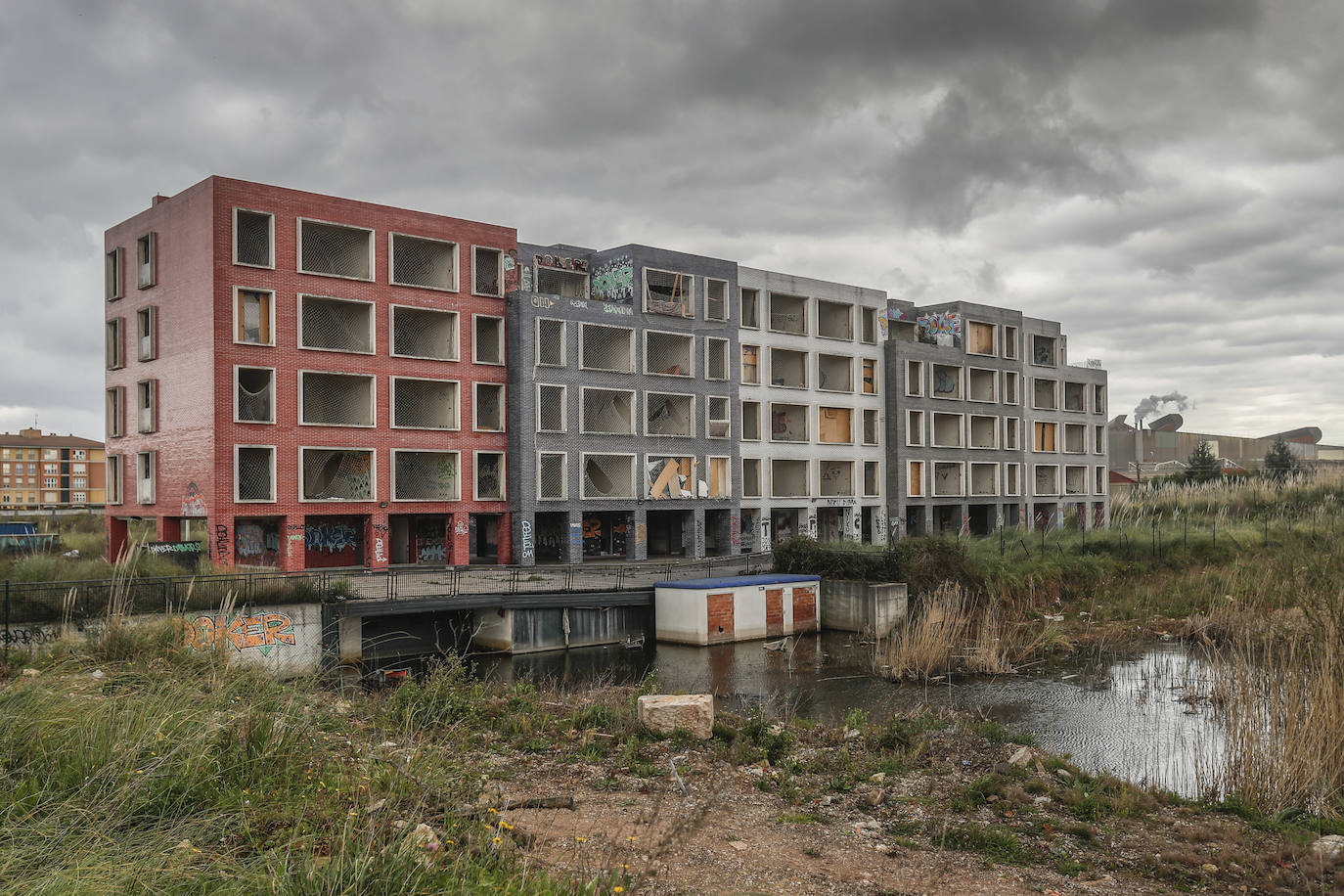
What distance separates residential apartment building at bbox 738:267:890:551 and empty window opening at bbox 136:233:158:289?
91.8 ft

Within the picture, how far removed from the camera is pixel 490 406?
1806 inches

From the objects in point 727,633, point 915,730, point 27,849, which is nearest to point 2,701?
point 27,849

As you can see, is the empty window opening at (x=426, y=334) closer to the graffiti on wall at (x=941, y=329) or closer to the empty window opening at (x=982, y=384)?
the graffiti on wall at (x=941, y=329)

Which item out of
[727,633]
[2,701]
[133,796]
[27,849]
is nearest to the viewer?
[27,849]

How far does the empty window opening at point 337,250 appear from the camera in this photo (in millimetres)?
41000

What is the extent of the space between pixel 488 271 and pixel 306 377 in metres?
9.50

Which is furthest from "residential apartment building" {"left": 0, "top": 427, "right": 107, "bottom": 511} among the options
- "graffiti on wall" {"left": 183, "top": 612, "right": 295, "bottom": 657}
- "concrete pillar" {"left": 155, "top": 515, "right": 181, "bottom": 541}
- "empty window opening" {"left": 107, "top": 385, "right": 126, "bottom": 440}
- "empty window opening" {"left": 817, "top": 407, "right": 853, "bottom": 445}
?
"graffiti on wall" {"left": 183, "top": 612, "right": 295, "bottom": 657}

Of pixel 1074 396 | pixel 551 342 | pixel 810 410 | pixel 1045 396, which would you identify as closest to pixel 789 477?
pixel 810 410

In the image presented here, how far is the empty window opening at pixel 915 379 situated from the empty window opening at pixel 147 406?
133 feet

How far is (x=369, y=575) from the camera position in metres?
33.3

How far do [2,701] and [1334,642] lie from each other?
46.1 ft

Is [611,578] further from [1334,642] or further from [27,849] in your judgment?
[27,849]

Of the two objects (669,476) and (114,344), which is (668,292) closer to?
(669,476)

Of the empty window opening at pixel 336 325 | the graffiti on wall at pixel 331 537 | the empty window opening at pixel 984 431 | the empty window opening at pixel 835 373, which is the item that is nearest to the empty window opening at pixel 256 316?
the empty window opening at pixel 336 325
